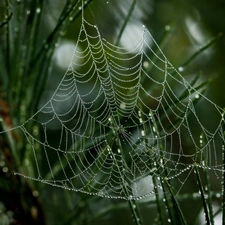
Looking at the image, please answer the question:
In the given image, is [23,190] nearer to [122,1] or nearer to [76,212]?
[76,212]

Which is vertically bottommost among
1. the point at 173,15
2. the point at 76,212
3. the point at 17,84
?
the point at 76,212

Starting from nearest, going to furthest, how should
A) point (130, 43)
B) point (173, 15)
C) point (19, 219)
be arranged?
point (19, 219)
point (130, 43)
point (173, 15)

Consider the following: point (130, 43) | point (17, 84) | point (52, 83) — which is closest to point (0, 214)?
point (17, 84)

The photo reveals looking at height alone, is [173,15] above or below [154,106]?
above

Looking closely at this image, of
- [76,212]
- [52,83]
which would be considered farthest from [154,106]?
[76,212]

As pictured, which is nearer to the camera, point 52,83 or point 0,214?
point 0,214

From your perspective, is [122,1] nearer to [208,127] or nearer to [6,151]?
[208,127]

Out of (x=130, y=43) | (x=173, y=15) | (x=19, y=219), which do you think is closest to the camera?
(x=19, y=219)
